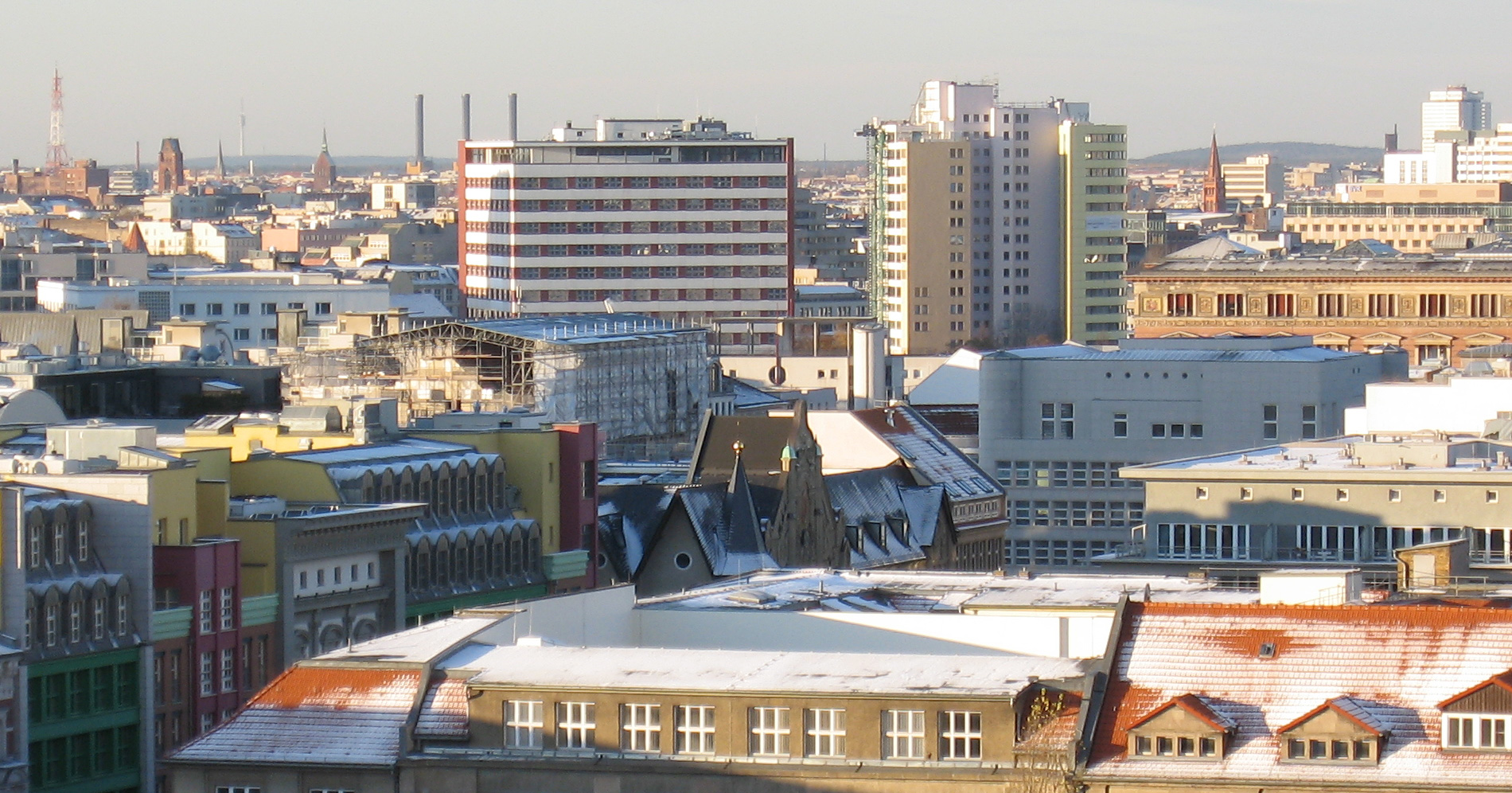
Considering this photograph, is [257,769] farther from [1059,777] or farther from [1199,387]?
[1199,387]

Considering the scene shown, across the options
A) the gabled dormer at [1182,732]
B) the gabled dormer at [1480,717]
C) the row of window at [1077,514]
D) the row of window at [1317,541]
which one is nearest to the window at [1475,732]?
the gabled dormer at [1480,717]

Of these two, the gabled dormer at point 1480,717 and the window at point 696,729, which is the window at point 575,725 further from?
the gabled dormer at point 1480,717

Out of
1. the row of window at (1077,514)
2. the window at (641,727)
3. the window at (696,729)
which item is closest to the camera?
the window at (696,729)

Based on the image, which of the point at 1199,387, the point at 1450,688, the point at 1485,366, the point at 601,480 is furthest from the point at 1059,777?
the point at 1485,366

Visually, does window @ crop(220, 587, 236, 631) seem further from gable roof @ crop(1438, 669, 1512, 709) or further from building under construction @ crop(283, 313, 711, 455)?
building under construction @ crop(283, 313, 711, 455)

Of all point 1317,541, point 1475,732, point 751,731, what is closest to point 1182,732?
point 1475,732

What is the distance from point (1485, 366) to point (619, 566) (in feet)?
180

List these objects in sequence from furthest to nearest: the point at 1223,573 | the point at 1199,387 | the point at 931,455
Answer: the point at 1199,387 < the point at 931,455 < the point at 1223,573

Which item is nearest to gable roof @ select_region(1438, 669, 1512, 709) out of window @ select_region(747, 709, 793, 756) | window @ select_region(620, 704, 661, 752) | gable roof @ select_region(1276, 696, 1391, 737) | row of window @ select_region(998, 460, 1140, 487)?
gable roof @ select_region(1276, 696, 1391, 737)

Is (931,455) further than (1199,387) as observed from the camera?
No

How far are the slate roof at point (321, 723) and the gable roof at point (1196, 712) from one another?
42.2 ft

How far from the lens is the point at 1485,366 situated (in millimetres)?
148125

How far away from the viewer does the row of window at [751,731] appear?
59.8 meters

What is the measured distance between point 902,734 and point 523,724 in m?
6.61
